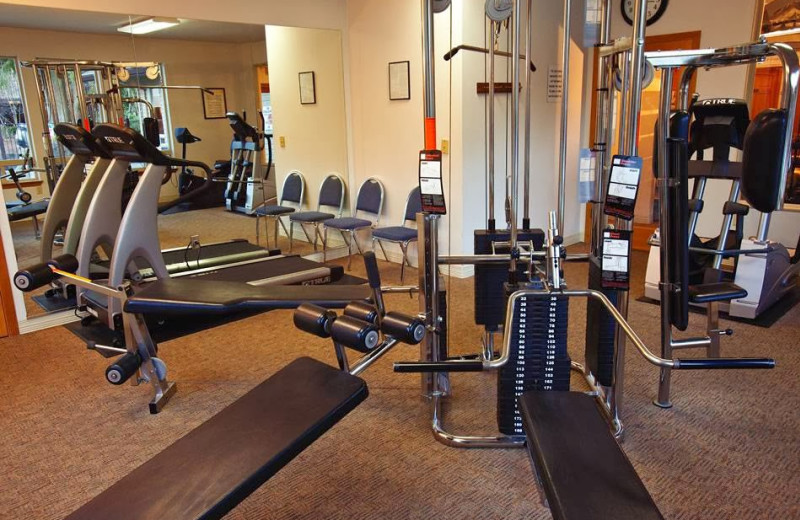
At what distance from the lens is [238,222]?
505cm

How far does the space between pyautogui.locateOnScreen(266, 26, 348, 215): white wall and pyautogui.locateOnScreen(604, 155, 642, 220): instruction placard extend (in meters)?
3.67

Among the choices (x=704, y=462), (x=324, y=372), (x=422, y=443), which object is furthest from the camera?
(x=422, y=443)

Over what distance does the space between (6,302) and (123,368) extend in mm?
1708

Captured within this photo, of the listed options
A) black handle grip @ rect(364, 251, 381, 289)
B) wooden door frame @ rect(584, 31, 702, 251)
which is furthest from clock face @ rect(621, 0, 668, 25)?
black handle grip @ rect(364, 251, 381, 289)

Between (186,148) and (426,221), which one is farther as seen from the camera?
(186,148)

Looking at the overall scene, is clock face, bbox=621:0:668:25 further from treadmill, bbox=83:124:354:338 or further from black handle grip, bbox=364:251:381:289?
black handle grip, bbox=364:251:381:289

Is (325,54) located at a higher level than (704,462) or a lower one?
higher

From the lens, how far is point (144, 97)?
4223 millimetres

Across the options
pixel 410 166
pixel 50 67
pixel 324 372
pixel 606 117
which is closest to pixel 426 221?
pixel 324 372

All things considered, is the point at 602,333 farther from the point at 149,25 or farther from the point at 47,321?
the point at 149,25

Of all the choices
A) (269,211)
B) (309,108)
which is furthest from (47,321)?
(309,108)

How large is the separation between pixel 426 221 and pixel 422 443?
0.94 metres

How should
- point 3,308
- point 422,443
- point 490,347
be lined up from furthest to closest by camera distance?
1. point 3,308
2. point 490,347
3. point 422,443

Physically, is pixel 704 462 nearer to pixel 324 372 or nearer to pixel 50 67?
pixel 324 372
